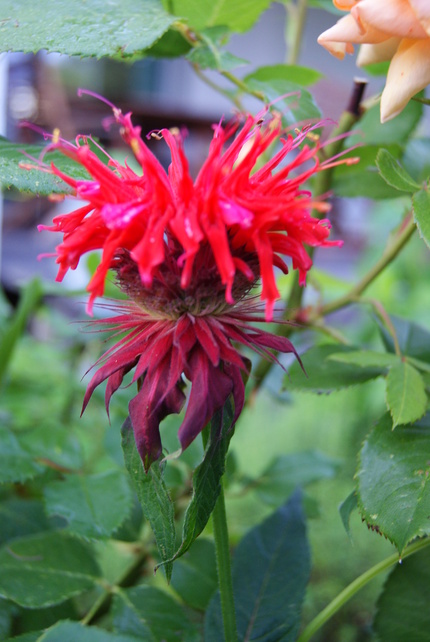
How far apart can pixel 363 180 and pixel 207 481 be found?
0.36 meters

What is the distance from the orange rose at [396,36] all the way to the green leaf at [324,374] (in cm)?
18

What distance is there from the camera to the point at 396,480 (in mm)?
355

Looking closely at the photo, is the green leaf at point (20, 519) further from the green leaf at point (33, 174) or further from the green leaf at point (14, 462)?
the green leaf at point (33, 174)

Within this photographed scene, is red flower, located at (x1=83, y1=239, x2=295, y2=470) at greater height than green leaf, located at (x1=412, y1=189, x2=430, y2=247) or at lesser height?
lesser

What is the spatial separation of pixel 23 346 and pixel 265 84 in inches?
30.1

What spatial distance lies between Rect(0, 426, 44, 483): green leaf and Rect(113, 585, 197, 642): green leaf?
12 cm

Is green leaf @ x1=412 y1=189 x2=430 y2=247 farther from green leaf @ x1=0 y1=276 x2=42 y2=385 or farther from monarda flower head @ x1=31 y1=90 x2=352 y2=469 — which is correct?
green leaf @ x1=0 y1=276 x2=42 y2=385

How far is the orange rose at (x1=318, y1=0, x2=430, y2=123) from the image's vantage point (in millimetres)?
316

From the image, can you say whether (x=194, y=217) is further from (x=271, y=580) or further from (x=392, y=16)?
(x=271, y=580)

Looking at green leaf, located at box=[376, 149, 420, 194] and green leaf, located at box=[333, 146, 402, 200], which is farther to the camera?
green leaf, located at box=[333, 146, 402, 200]

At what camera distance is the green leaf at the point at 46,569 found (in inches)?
17.2

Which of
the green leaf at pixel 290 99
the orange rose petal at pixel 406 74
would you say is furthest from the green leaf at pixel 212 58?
the orange rose petal at pixel 406 74

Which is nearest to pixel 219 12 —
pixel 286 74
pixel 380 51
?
pixel 286 74

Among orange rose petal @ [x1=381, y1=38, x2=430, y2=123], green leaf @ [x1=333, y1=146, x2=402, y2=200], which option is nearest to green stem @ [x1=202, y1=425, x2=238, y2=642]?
orange rose petal @ [x1=381, y1=38, x2=430, y2=123]
